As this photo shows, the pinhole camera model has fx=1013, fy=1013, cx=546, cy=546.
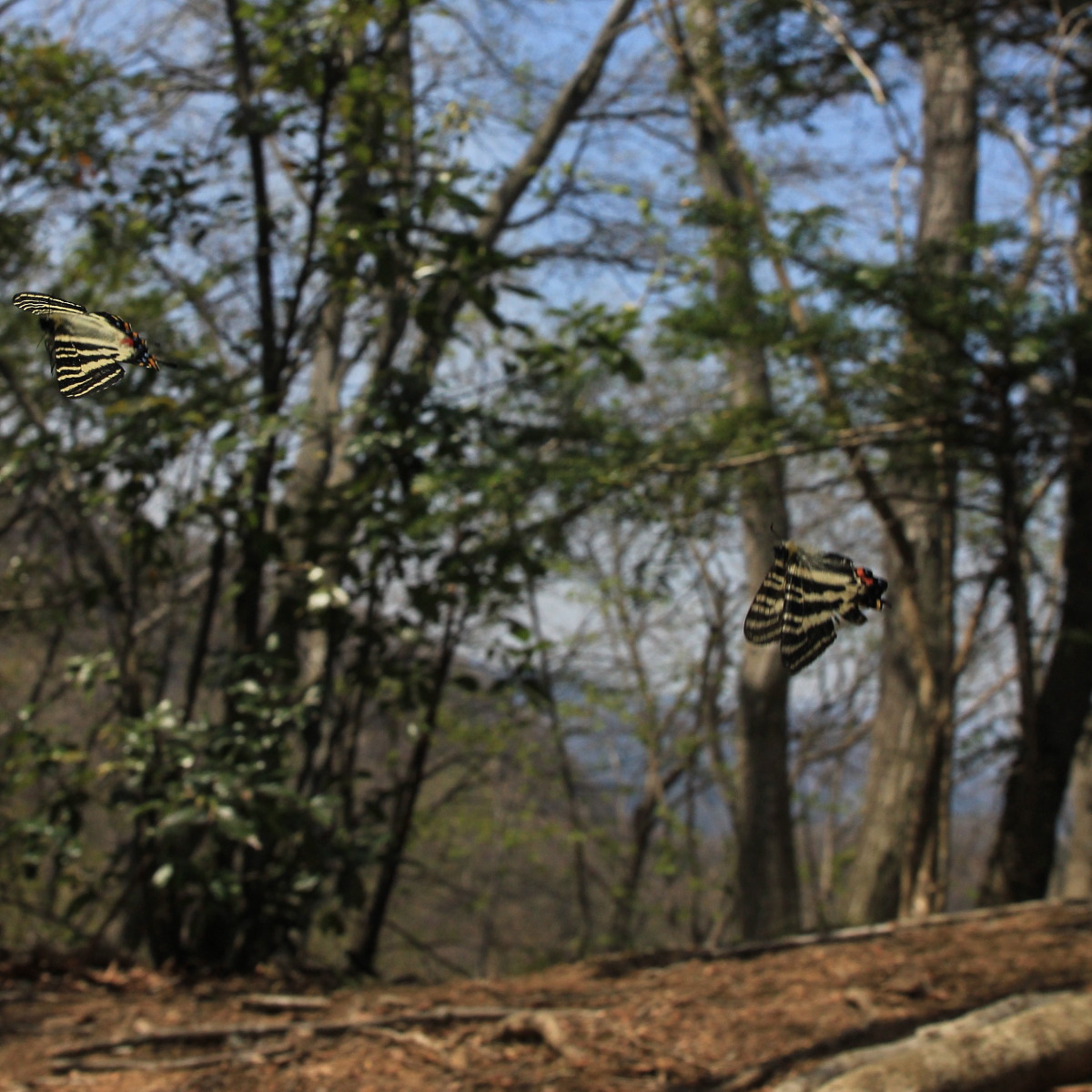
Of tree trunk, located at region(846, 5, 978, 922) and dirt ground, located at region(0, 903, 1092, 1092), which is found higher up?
tree trunk, located at region(846, 5, 978, 922)

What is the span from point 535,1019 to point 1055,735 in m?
3.55

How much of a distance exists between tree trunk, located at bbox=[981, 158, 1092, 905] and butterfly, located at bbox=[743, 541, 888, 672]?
16.6ft

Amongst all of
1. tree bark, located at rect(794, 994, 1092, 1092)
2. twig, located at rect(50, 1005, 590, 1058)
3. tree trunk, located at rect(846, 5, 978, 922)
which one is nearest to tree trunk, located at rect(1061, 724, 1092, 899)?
tree trunk, located at rect(846, 5, 978, 922)

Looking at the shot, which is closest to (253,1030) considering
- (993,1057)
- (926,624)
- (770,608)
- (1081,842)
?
Result: (993,1057)

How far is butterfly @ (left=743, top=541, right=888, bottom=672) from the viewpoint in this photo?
25.0 inches

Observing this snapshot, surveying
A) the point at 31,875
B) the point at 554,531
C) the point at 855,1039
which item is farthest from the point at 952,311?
the point at 31,875

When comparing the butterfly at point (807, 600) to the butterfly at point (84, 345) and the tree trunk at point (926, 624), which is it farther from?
the tree trunk at point (926, 624)

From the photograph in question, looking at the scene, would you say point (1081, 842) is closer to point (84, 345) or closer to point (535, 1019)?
point (535, 1019)

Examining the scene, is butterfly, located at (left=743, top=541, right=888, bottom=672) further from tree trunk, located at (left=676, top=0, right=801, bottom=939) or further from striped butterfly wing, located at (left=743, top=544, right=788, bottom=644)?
tree trunk, located at (left=676, top=0, right=801, bottom=939)

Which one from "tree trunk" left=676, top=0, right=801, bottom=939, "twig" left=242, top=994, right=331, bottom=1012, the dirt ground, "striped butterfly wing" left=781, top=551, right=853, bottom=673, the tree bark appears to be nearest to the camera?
"striped butterfly wing" left=781, top=551, right=853, bottom=673

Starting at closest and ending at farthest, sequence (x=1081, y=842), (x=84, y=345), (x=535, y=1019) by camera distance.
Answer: (x=84, y=345) → (x=535, y=1019) → (x=1081, y=842)

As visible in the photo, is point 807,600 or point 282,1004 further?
point 282,1004

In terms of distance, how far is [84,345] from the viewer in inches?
23.5

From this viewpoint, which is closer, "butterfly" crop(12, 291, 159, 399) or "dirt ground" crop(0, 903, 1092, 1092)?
"butterfly" crop(12, 291, 159, 399)
